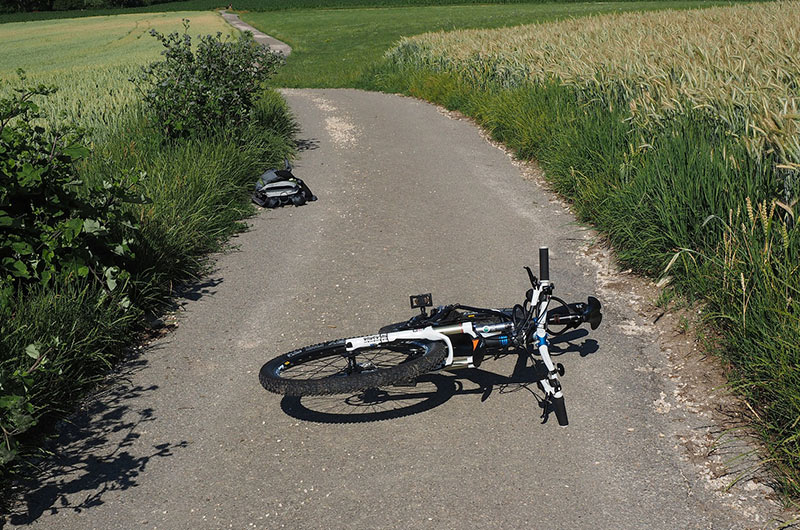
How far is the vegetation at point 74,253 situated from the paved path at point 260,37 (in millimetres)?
20800

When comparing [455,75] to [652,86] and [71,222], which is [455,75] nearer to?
[652,86]

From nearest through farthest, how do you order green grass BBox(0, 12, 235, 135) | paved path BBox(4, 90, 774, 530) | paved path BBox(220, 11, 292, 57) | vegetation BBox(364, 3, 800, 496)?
paved path BBox(4, 90, 774, 530) → vegetation BBox(364, 3, 800, 496) → green grass BBox(0, 12, 235, 135) → paved path BBox(220, 11, 292, 57)

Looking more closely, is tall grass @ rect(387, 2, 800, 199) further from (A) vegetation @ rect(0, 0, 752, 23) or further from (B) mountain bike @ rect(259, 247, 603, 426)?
(A) vegetation @ rect(0, 0, 752, 23)

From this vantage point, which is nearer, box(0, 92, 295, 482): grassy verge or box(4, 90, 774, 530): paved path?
box(4, 90, 774, 530): paved path

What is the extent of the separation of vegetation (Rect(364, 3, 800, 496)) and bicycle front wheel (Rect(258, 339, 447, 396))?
6.95 feet

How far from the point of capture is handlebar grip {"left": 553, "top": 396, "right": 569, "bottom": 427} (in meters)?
4.74

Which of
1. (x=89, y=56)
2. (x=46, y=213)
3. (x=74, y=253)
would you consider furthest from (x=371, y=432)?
(x=89, y=56)

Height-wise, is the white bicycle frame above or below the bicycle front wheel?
above

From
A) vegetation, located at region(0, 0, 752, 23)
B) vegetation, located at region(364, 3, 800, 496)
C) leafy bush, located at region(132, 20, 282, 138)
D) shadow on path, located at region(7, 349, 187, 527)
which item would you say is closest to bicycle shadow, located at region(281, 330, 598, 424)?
shadow on path, located at region(7, 349, 187, 527)

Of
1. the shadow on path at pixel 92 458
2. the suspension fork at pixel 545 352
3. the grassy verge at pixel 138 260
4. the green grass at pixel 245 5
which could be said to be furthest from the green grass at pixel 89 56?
the green grass at pixel 245 5

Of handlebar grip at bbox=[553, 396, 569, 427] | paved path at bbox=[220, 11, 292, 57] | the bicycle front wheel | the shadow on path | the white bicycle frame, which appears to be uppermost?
paved path at bbox=[220, 11, 292, 57]

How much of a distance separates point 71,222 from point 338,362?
2.62m

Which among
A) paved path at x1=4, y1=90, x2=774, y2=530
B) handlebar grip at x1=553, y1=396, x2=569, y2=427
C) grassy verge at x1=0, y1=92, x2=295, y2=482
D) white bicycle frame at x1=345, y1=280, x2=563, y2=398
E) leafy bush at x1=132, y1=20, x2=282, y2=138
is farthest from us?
leafy bush at x1=132, y1=20, x2=282, y2=138

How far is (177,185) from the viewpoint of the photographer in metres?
9.20
